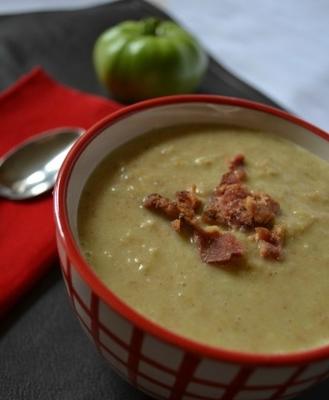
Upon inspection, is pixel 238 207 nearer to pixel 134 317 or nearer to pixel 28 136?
pixel 134 317

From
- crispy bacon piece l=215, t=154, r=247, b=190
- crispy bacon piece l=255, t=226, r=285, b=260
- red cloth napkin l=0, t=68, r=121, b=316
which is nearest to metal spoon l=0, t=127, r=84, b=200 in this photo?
red cloth napkin l=0, t=68, r=121, b=316

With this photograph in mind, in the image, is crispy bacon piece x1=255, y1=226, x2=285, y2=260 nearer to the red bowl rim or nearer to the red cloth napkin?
the red bowl rim

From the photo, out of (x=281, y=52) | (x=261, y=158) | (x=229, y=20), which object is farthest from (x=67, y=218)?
(x=229, y=20)

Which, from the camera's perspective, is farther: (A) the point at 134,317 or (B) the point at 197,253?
(B) the point at 197,253

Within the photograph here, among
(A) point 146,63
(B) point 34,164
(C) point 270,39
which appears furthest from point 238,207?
(C) point 270,39

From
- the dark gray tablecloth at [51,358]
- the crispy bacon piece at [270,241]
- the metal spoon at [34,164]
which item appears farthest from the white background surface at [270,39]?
the dark gray tablecloth at [51,358]

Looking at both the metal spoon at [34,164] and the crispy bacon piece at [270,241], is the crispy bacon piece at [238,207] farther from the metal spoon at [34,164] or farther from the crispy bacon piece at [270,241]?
the metal spoon at [34,164]

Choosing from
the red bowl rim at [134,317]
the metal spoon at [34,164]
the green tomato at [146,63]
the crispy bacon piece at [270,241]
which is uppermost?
the red bowl rim at [134,317]
